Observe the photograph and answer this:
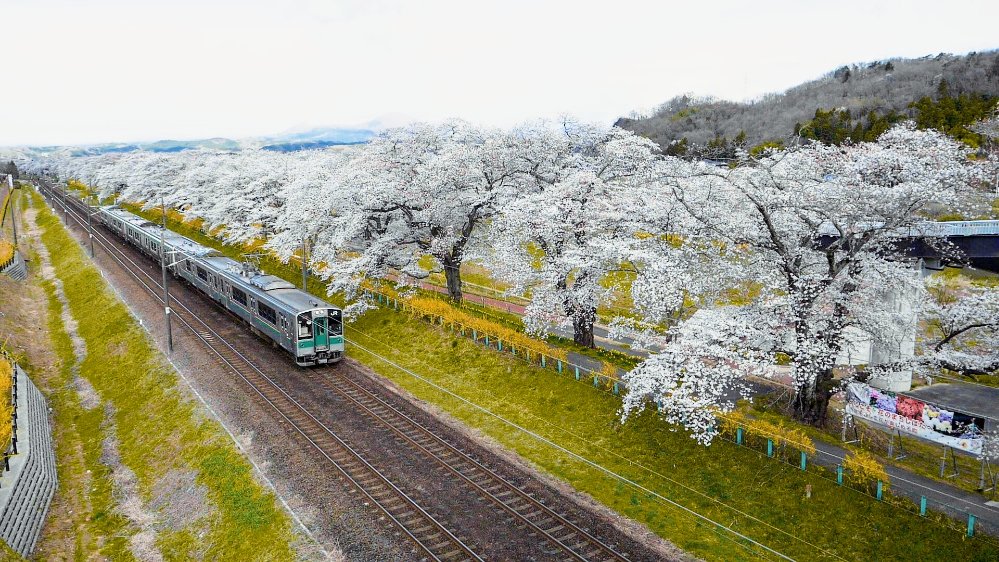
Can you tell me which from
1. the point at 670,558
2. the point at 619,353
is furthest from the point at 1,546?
the point at 619,353

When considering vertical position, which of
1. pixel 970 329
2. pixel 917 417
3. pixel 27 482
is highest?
pixel 970 329

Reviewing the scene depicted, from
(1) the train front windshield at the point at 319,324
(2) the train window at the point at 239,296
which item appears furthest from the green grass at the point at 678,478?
(2) the train window at the point at 239,296

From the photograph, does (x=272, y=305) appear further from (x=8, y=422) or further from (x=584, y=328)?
(x=584, y=328)

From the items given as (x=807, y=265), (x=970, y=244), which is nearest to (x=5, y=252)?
(x=807, y=265)

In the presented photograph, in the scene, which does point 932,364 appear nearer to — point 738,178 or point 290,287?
point 738,178

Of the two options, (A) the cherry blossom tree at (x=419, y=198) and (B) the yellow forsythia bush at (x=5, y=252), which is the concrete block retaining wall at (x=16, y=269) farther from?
(A) the cherry blossom tree at (x=419, y=198)

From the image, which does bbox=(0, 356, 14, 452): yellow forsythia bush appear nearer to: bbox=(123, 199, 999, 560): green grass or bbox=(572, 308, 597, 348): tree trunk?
bbox=(123, 199, 999, 560): green grass

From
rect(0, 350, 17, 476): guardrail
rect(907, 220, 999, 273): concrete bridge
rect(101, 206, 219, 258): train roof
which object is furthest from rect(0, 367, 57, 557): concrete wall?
rect(907, 220, 999, 273): concrete bridge
